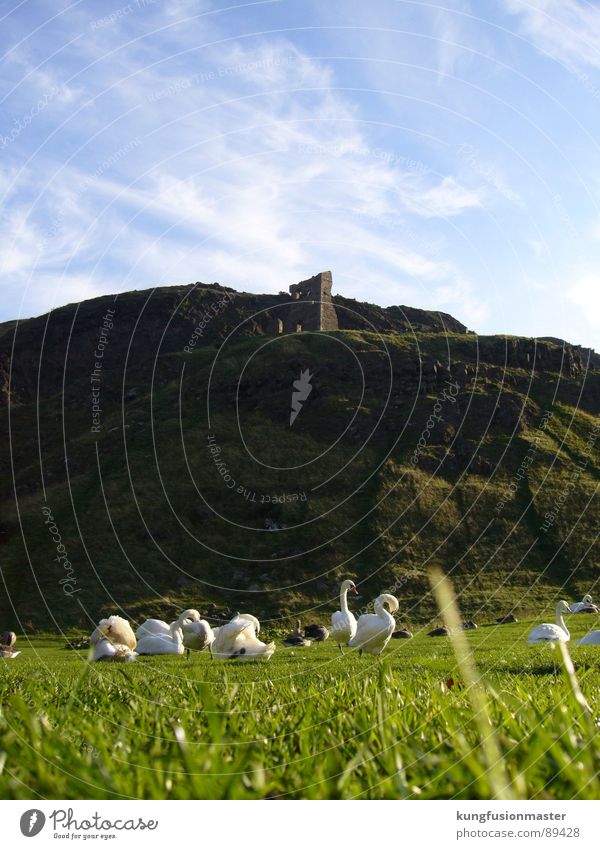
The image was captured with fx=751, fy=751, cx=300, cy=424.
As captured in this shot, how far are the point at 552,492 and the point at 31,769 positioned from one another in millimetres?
83614

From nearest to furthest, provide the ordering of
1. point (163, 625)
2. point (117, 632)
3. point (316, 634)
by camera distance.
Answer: point (117, 632), point (163, 625), point (316, 634)

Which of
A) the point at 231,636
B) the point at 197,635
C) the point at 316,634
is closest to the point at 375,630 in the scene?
the point at 231,636

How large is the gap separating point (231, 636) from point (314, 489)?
51.9 m

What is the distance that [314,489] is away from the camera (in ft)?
249

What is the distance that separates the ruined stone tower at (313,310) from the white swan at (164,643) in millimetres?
97990

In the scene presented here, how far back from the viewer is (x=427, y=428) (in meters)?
83.3

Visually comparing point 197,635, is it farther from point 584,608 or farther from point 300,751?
point 584,608

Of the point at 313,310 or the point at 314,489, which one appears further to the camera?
the point at 313,310

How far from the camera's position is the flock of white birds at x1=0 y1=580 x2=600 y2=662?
822 inches

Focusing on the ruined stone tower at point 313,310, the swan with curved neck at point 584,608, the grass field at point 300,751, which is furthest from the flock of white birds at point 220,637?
the ruined stone tower at point 313,310

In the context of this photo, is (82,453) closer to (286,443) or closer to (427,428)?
(286,443)

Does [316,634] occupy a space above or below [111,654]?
below

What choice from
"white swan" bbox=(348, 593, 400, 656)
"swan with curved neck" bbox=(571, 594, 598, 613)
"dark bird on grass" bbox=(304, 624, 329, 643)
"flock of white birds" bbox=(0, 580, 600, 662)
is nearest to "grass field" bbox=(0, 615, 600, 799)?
"white swan" bbox=(348, 593, 400, 656)

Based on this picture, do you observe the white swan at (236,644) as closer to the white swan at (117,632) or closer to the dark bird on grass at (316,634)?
the white swan at (117,632)
